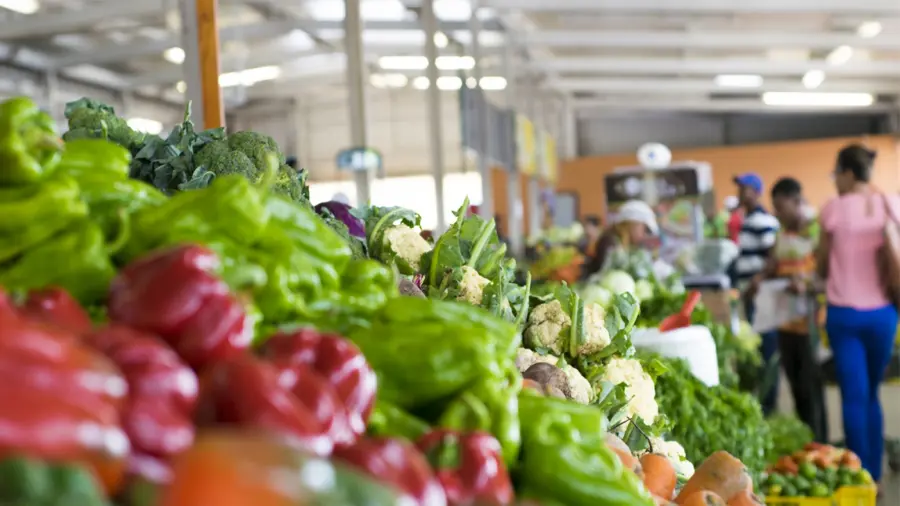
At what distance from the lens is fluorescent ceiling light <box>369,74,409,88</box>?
22.1 metres

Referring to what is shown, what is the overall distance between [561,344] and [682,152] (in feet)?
70.6

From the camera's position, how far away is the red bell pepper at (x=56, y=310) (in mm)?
1043

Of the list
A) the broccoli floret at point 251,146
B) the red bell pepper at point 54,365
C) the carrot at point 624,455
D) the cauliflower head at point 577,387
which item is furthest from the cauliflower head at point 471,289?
the red bell pepper at point 54,365

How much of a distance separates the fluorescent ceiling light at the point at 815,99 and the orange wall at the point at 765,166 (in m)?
0.86

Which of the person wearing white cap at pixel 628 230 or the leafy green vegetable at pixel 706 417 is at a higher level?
the person wearing white cap at pixel 628 230

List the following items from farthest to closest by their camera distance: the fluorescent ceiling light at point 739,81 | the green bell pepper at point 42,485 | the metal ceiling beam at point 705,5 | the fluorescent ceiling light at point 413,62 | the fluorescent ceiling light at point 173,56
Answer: the fluorescent ceiling light at point 739,81, the fluorescent ceiling light at point 413,62, the fluorescent ceiling light at point 173,56, the metal ceiling beam at point 705,5, the green bell pepper at point 42,485

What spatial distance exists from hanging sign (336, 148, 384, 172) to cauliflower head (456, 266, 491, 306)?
3.96 metres

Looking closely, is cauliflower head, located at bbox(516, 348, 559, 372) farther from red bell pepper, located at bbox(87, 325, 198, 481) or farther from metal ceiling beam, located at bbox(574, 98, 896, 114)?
metal ceiling beam, located at bbox(574, 98, 896, 114)

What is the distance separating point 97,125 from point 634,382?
1632 millimetres

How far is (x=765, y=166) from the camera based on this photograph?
2356cm

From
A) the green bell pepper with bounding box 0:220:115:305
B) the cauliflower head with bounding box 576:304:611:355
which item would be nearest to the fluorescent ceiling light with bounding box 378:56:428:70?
the cauliflower head with bounding box 576:304:611:355

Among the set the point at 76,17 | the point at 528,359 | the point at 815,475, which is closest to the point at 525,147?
the point at 76,17

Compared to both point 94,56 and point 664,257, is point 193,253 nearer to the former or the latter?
point 664,257

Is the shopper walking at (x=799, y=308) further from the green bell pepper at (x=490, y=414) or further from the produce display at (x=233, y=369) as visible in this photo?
the green bell pepper at (x=490, y=414)
